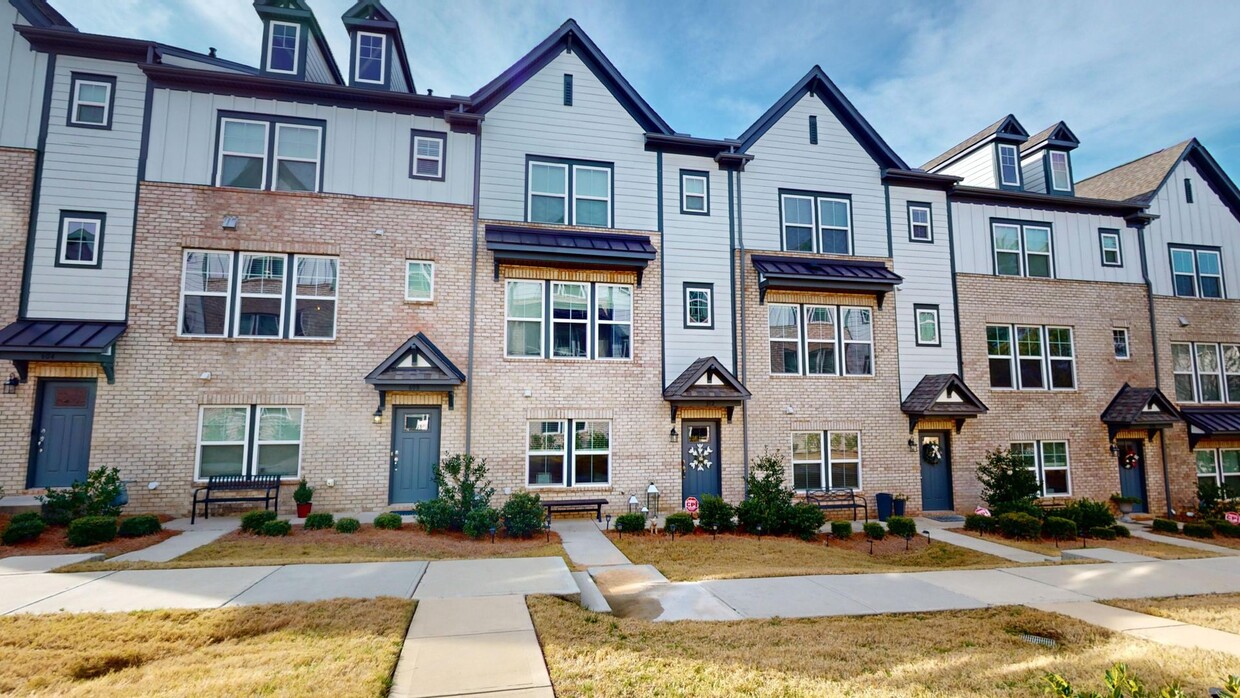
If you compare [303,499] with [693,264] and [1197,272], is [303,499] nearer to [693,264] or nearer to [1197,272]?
[693,264]

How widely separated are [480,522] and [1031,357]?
641 inches

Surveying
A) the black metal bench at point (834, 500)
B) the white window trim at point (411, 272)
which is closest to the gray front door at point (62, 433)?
the white window trim at point (411, 272)

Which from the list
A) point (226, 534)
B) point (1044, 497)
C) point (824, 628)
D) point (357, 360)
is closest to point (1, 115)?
point (357, 360)

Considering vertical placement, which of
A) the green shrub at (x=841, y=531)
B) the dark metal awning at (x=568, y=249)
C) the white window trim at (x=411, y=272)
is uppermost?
the dark metal awning at (x=568, y=249)

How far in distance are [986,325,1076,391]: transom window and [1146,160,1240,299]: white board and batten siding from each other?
435 cm

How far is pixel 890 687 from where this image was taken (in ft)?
14.9

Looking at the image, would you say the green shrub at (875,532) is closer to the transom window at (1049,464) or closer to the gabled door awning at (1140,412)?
the transom window at (1049,464)

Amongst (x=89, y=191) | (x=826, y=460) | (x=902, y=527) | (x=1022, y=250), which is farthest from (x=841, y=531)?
(x=89, y=191)

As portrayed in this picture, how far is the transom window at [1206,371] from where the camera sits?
18.2m

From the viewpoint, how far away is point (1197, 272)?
61.7 feet

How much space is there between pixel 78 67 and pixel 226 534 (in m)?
10.7

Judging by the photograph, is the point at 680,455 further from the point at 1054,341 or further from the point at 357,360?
the point at 1054,341

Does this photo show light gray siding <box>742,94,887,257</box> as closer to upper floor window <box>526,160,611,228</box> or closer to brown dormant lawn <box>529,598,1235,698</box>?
upper floor window <box>526,160,611,228</box>

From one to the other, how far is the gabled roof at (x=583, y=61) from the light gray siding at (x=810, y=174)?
2.97 metres
